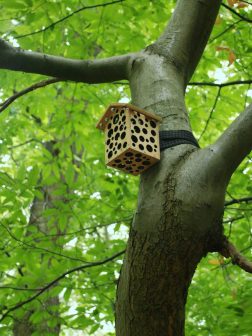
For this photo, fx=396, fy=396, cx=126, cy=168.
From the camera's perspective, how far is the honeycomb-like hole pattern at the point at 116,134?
5.24 feet

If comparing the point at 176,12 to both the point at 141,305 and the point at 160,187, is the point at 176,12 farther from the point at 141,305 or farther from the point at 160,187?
the point at 141,305

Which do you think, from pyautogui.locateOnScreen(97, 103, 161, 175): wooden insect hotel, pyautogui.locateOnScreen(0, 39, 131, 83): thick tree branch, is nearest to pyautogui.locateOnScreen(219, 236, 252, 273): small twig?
pyautogui.locateOnScreen(97, 103, 161, 175): wooden insect hotel

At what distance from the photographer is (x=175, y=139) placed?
4.91ft

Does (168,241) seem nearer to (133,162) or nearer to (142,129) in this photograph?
(133,162)

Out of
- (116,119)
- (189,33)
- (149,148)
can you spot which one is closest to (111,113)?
(116,119)

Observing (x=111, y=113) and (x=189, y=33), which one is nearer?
(x=111, y=113)

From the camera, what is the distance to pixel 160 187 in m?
1.35

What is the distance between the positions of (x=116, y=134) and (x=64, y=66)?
18.6 inches

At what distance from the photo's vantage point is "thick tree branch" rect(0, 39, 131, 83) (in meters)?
1.76

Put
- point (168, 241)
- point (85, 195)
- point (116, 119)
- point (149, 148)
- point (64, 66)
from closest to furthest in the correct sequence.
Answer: point (168, 241) < point (149, 148) < point (116, 119) < point (64, 66) < point (85, 195)

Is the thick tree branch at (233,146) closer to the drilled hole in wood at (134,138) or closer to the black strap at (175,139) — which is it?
the black strap at (175,139)

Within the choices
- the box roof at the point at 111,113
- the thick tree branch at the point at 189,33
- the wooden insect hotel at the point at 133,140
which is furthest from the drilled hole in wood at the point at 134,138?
the thick tree branch at the point at 189,33

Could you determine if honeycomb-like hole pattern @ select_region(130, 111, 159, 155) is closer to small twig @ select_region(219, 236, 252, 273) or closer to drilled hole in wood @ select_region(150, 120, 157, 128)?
drilled hole in wood @ select_region(150, 120, 157, 128)

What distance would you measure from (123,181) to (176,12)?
1456mm
